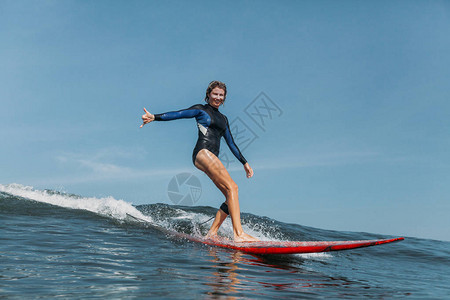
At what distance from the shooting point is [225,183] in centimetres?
676

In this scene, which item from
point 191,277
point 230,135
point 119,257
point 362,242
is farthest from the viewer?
point 230,135

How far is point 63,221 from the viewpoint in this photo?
8.56 m

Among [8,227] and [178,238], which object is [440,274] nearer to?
[178,238]

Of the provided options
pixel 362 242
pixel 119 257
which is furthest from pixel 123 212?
pixel 362 242

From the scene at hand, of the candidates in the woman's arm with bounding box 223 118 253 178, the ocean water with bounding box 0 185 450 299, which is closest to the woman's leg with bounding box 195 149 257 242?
the ocean water with bounding box 0 185 450 299

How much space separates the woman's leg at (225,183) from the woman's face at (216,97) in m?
1.07

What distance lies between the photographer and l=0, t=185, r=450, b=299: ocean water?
143 inches

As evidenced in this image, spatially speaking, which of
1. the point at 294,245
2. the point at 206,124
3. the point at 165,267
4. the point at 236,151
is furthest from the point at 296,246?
the point at 206,124

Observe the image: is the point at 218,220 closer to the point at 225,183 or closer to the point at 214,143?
the point at 225,183

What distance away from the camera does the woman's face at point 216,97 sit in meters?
7.23

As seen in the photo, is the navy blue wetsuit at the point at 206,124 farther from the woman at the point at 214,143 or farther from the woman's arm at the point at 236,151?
the woman's arm at the point at 236,151

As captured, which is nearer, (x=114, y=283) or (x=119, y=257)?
(x=114, y=283)

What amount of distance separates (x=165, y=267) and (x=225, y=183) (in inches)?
94.3

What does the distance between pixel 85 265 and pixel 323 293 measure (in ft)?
9.85
